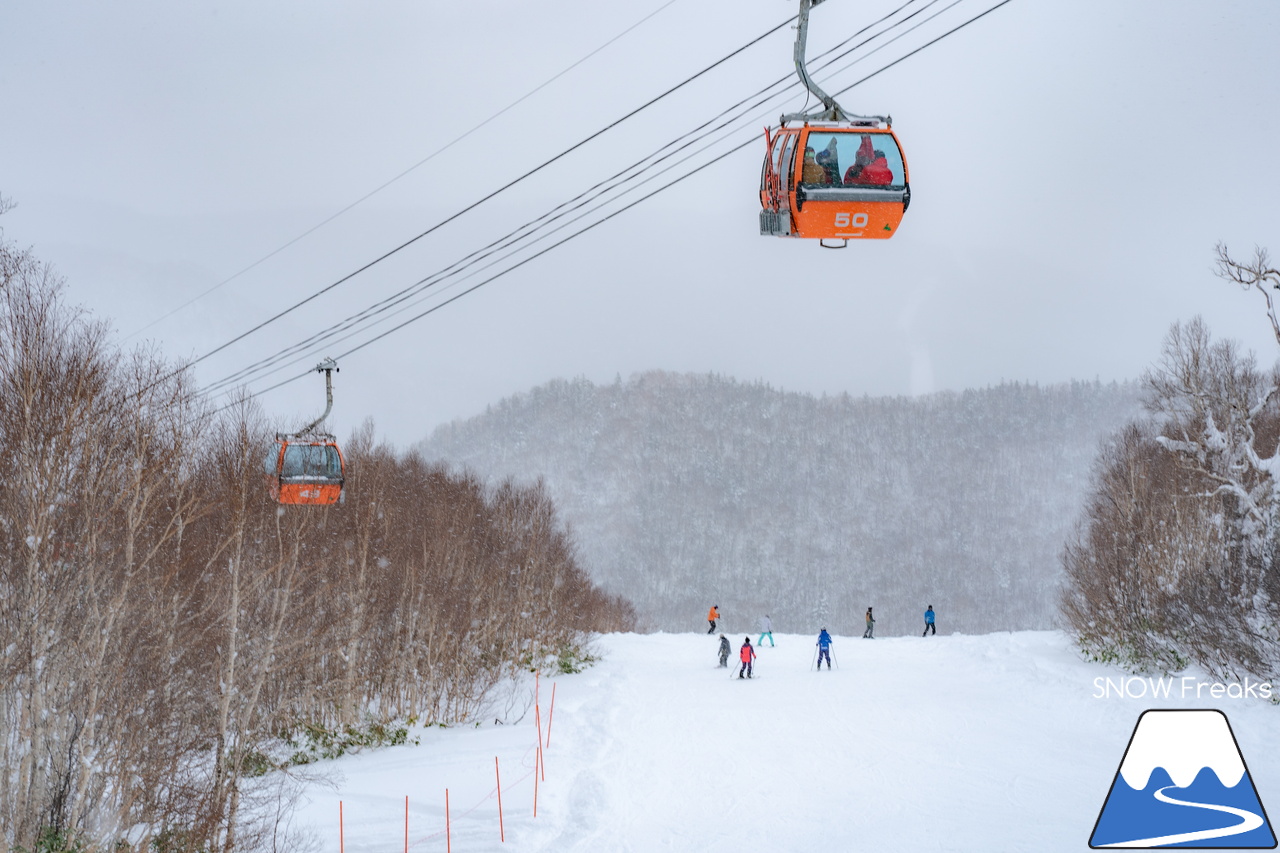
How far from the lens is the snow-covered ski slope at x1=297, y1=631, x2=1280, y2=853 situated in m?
14.8

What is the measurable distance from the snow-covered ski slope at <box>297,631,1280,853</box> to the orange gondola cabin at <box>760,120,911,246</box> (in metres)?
9.21

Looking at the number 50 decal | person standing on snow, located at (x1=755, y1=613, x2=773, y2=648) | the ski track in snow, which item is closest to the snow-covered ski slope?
the ski track in snow

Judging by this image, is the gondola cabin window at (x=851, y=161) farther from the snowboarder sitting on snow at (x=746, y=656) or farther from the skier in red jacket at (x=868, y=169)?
the snowboarder sitting on snow at (x=746, y=656)

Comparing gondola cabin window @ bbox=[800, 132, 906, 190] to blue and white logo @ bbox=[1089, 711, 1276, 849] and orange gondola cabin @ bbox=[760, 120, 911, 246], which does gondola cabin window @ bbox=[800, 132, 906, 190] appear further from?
blue and white logo @ bbox=[1089, 711, 1276, 849]

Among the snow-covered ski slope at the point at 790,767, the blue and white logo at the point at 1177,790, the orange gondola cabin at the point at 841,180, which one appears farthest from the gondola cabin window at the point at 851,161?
the snow-covered ski slope at the point at 790,767

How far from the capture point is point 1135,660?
90.8ft

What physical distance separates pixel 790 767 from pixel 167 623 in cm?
1398

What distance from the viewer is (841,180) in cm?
1026

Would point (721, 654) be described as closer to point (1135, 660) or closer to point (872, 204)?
point (1135, 660)

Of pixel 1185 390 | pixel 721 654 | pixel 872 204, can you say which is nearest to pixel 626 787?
pixel 872 204

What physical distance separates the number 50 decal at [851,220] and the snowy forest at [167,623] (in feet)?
41.2

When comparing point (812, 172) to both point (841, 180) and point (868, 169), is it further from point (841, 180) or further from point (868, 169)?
point (868, 169)

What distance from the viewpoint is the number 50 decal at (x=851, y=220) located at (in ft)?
34.1

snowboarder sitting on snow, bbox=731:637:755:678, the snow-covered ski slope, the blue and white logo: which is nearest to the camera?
the blue and white logo
